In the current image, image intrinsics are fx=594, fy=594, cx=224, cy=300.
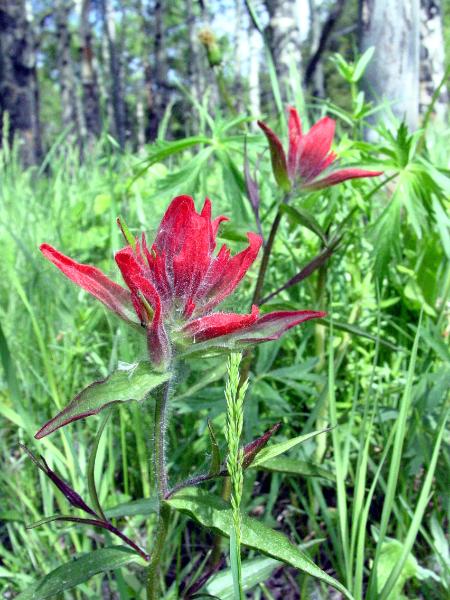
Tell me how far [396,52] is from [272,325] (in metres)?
1.76

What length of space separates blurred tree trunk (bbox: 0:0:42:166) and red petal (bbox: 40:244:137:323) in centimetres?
586

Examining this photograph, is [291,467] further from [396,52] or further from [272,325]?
[396,52]

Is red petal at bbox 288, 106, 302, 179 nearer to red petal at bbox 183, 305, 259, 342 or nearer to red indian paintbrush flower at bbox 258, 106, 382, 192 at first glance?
red indian paintbrush flower at bbox 258, 106, 382, 192

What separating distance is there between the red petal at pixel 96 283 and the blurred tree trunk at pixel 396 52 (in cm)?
168

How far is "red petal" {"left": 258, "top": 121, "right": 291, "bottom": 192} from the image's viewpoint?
2.72 ft

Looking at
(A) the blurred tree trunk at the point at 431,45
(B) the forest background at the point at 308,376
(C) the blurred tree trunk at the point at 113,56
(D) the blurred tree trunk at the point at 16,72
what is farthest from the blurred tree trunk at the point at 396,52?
(C) the blurred tree trunk at the point at 113,56

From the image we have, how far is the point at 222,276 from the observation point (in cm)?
56

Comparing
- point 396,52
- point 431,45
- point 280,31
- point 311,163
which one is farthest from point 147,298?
point 280,31

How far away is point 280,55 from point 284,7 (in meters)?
0.42

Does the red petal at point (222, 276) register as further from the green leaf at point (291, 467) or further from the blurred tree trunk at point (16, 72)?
the blurred tree trunk at point (16, 72)

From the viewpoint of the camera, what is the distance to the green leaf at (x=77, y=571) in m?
0.57

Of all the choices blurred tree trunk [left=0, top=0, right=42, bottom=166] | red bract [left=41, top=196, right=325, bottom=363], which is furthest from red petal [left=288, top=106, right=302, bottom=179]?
blurred tree trunk [left=0, top=0, right=42, bottom=166]

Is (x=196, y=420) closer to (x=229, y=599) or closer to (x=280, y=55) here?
(x=229, y=599)

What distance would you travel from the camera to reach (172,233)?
549mm
